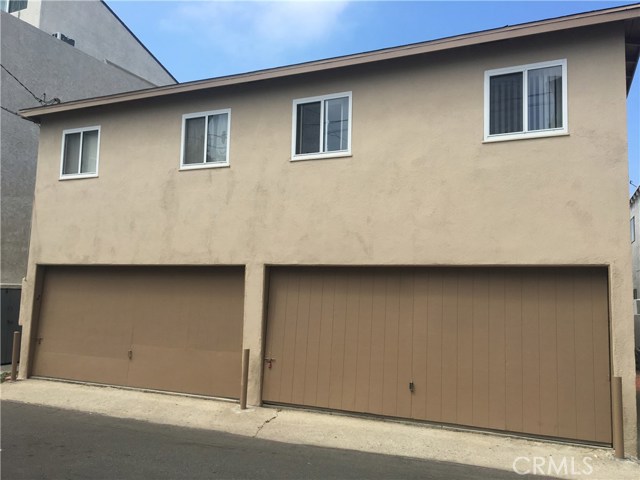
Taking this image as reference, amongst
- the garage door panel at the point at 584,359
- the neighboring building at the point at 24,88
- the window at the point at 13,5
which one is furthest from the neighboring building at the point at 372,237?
the window at the point at 13,5

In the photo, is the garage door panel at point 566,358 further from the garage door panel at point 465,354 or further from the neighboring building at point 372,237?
the garage door panel at point 465,354

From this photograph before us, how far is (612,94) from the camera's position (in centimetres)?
717

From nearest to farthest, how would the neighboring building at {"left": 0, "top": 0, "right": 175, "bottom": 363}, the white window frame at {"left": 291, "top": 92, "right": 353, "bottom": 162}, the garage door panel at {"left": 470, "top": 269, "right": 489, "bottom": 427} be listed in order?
the garage door panel at {"left": 470, "top": 269, "right": 489, "bottom": 427}
the white window frame at {"left": 291, "top": 92, "right": 353, "bottom": 162}
the neighboring building at {"left": 0, "top": 0, "right": 175, "bottom": 363}

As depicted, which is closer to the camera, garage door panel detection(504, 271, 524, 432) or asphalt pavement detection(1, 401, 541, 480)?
asphalt pavement detection(1, 401, 541, 480)

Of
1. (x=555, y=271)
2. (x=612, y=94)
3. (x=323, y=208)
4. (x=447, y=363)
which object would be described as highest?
(x=612, y=94)

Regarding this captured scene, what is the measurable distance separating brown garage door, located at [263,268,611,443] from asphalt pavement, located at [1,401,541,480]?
151 cm

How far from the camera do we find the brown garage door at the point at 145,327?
945 centimetres

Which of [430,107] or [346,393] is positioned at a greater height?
A: [430,107]

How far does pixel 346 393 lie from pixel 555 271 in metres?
3.78

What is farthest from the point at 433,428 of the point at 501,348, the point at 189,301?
the point at 189,301

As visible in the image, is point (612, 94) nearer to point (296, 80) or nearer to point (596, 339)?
point (596, 339)

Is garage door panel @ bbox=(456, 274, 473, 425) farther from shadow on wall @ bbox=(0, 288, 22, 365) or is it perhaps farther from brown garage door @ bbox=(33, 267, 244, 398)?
shadow on wall @ bbox=(0, 288, 22, 365)

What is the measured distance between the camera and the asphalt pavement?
5.62 meters

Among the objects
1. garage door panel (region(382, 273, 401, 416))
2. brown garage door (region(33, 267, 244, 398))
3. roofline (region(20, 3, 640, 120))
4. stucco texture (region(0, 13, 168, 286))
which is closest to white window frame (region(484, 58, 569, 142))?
roofline (region(20, 3, 640, 120))
